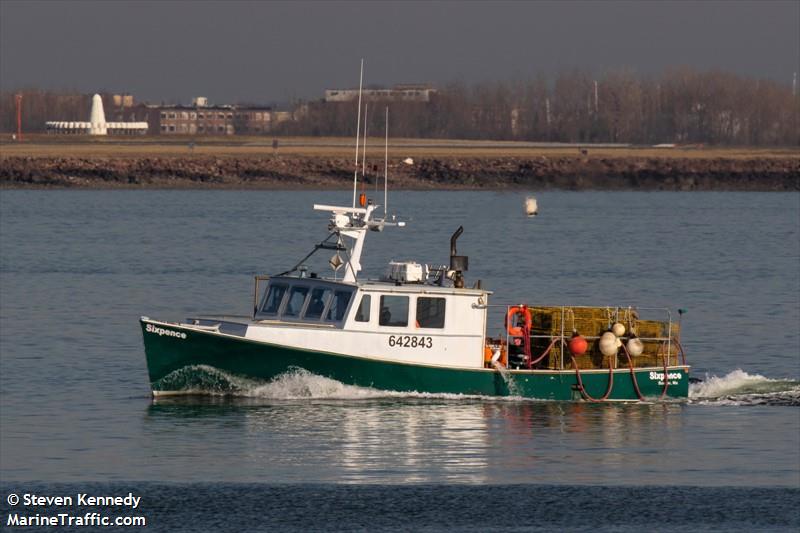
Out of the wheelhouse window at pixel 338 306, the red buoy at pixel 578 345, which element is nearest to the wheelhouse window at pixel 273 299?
the wheelhouse window at pixel 338 306

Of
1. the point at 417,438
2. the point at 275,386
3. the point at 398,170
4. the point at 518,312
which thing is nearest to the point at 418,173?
the point at 398,170

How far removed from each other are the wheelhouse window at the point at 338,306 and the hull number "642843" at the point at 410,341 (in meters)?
1.19

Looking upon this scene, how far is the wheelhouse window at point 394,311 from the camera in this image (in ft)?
109

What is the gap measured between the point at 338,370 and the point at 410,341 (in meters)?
1.71

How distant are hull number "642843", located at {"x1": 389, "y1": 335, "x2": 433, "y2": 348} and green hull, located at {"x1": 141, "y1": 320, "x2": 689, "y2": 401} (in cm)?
46

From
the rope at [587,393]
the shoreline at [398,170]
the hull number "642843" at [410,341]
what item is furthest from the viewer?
the shoreline at [398,170]

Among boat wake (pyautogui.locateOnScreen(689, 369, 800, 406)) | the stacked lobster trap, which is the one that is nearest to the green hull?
the stacked lobster trap

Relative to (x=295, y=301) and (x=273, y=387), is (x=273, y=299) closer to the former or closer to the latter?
(x=295, y=301)

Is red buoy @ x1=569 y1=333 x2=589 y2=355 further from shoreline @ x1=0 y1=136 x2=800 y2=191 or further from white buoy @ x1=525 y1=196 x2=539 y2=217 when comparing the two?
shoreline @ x1=0 y1=136 x2=800 y2=191

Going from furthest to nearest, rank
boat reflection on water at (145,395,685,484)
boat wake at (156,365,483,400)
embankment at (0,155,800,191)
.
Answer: embankment at (0,155,800,191) → boat wake at (156,365,483,400) → boat reflection on water at (145,395,685,484)

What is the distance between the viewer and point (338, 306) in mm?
33281

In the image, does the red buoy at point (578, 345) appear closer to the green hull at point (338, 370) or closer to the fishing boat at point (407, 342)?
the fishing boat at point (407, 342)

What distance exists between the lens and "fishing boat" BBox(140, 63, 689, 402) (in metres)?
32.9

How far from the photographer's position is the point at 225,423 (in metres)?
31.2
